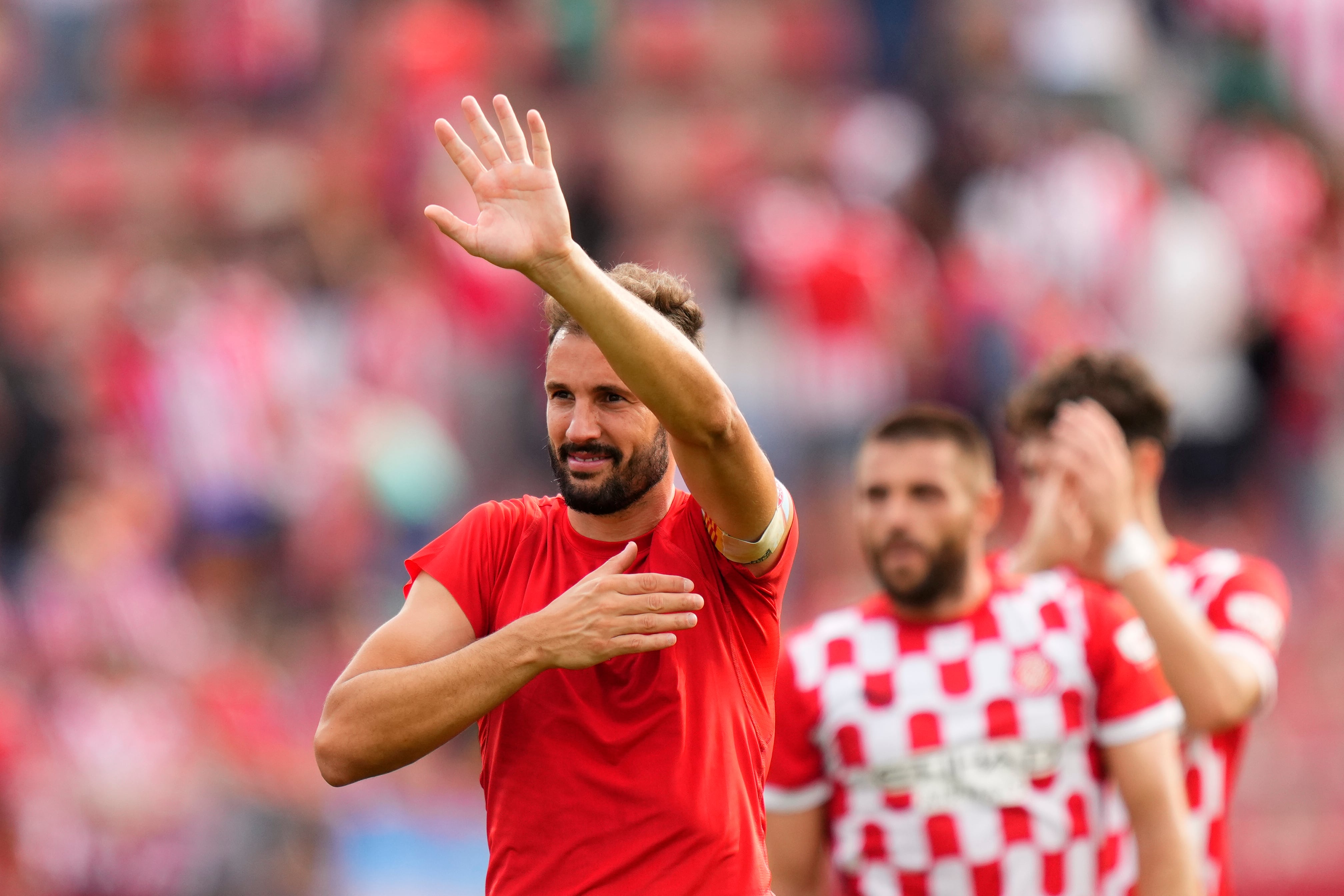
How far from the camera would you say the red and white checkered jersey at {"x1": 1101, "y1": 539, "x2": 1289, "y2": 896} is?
5.12 metres

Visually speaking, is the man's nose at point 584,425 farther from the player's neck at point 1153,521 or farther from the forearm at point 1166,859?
the player's neck at point 1153,521

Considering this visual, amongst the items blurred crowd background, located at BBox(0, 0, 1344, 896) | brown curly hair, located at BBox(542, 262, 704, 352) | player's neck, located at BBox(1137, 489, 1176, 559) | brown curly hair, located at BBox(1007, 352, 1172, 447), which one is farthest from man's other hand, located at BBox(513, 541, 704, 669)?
blurred crowd background, located at BBox(0, 0, 1344, 896)

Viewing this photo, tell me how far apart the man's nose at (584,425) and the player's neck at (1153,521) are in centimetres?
232

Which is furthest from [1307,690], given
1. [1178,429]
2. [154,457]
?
[154,457]

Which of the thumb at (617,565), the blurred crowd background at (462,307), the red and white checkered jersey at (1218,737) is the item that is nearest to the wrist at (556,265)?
the thumb at (617,565)

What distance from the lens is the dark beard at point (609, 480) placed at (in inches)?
148

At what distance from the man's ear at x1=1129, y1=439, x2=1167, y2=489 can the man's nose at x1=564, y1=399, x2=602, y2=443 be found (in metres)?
2.31

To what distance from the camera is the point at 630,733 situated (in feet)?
12.2

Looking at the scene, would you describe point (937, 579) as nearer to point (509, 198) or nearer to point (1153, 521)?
point (1153, 521)

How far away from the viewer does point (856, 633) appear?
5.17 m

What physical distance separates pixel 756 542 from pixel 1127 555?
158 cm

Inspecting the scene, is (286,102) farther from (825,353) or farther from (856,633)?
(856,633)

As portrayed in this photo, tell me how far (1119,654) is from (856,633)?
0.75 m

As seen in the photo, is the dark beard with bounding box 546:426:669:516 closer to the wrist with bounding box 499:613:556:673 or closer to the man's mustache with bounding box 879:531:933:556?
the wrist with bounding box 499:613:556:673
